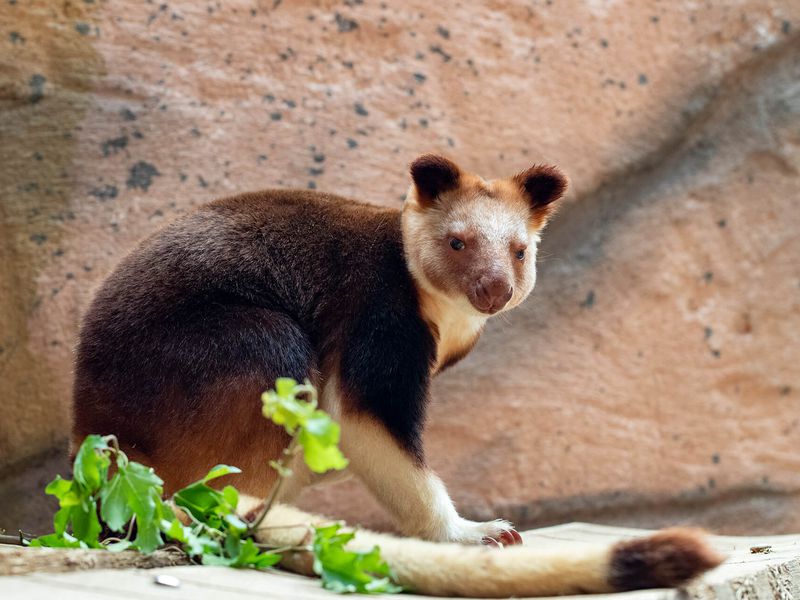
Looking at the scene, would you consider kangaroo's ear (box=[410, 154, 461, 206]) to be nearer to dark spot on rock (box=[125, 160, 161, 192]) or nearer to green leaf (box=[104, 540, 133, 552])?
dark spot on rock (box=[125, 160, 161, 192])

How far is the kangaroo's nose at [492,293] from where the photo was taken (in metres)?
→ 3.28

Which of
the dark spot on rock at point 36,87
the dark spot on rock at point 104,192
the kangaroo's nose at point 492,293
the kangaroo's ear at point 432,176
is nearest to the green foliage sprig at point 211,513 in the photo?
the kangaroo's nose at point 492,293

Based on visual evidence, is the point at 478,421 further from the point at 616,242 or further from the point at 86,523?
the point at 86,523

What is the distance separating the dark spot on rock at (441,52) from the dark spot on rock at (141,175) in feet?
4.62

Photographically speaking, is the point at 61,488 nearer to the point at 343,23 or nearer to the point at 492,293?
the point at 492,293

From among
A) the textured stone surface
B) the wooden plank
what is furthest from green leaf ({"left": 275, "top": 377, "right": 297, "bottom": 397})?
the textured stone surface

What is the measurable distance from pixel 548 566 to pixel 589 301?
9.26ft

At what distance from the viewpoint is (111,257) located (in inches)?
167

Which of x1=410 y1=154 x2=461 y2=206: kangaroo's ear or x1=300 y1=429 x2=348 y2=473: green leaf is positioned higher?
x1=410 y1=154 x2=461 y2=206: kangaroo's ear

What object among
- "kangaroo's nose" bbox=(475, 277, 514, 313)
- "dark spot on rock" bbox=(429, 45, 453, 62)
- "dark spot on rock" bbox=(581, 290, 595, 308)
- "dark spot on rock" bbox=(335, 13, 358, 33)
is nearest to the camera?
"kangaroo's nose" bbox=(475, 277, 514, 313)

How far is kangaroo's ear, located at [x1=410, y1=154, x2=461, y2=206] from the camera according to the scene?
357 cm

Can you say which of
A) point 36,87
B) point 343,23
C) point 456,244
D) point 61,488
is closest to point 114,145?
point 36,87

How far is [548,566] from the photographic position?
2266 millimetres

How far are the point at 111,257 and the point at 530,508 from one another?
2230 mm
